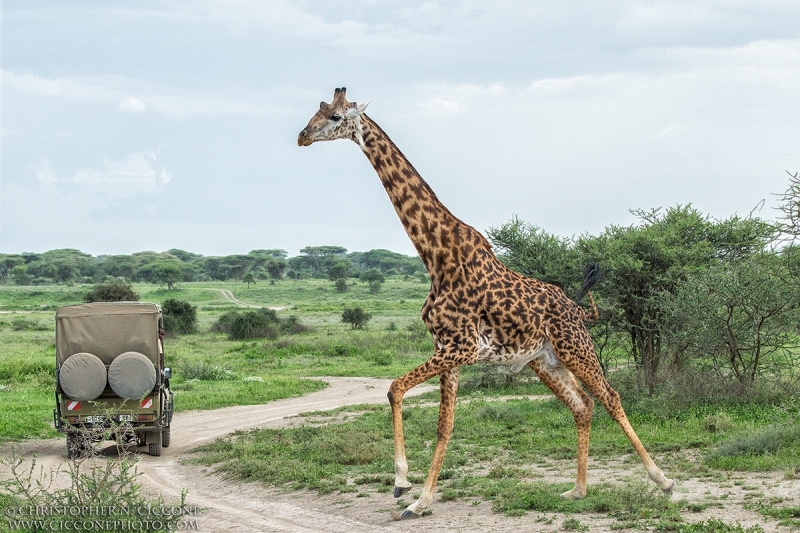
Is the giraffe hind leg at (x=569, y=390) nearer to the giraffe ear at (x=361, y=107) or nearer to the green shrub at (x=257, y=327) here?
the giraffe ear at (x=361, y=107)

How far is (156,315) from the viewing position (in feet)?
46.3

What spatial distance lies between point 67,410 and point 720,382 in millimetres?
10382

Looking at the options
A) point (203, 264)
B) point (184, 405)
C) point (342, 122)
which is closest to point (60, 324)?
point (184, 405)

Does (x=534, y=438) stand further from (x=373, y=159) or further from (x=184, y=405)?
(x=184, y=405)

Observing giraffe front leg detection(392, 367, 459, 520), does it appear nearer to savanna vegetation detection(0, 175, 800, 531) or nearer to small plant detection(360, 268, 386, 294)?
savanna vegetation detection(0, 175, 800, 531)

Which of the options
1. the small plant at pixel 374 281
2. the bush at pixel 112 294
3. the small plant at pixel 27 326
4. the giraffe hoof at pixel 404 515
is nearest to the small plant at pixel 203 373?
the giraffe hoof at pixel 404 515

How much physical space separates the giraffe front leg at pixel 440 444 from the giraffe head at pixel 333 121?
262 centimetres

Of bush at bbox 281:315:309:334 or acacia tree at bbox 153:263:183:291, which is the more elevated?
acacia tree at bbox 153:263:183:291

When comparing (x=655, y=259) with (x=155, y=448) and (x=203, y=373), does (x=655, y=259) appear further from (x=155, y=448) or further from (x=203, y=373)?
(x=203, y=373)

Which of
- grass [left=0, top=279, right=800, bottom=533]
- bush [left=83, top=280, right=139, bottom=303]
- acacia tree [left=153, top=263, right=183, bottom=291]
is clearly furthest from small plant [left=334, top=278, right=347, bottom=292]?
grass [left=0, top=279, right=800, bottom=533]

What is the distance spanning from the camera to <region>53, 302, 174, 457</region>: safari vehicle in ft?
42.2

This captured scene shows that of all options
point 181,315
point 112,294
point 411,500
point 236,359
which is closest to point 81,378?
point 411,500

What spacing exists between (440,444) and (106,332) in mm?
7447

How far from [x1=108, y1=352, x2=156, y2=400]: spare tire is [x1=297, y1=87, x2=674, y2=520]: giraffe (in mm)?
5828
